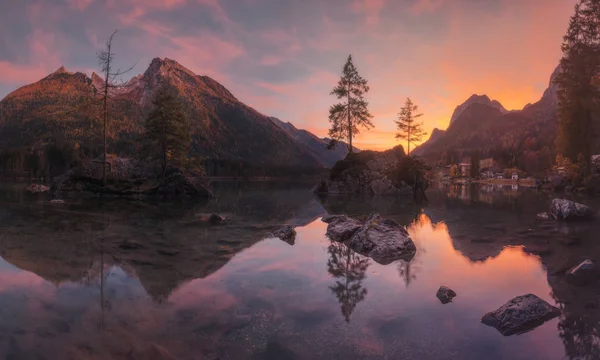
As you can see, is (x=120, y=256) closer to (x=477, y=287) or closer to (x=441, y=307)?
(x=441, y=307)

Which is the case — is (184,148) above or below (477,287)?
above

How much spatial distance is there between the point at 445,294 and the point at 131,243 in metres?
11.1

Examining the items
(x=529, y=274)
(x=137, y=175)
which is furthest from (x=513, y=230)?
(x=137, y=175)

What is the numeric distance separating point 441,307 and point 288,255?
18.9ft

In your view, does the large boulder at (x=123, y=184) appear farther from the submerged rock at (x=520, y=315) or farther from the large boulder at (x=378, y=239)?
the submerged rock at (x=520, y=315)

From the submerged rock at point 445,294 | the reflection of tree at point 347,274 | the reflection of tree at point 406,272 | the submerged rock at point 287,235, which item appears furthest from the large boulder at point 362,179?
the submerged rock at point 445,294

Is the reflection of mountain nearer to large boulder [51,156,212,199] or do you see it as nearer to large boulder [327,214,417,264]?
large boulder [327,214,417,264]

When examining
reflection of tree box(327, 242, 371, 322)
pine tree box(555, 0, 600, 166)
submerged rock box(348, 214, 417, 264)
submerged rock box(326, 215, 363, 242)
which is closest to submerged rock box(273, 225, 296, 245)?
submerged rock box(326, 215, 363, 242)

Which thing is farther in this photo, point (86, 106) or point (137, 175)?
point (137, 175)

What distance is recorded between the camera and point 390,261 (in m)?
11.2

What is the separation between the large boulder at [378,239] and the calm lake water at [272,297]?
67cm

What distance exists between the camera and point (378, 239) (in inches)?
509

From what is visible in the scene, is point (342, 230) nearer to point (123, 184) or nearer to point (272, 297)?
point (272, 297)

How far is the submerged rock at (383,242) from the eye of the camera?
11.8 m
